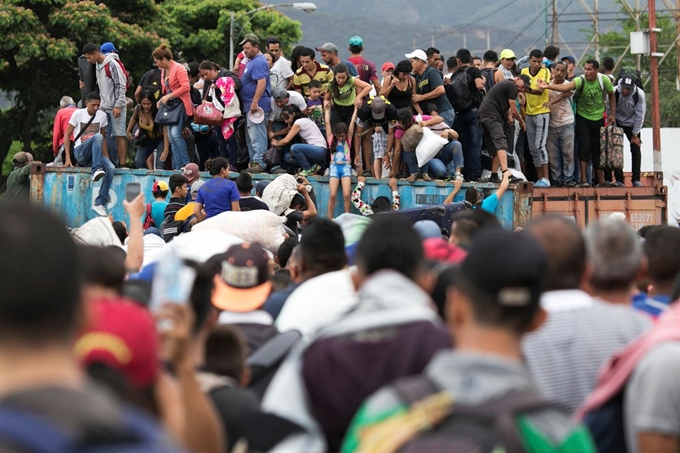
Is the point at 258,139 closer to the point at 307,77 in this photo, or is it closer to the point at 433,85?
the point at 307,77

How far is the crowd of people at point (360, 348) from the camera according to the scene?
2162mm

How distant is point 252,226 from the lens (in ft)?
34.3

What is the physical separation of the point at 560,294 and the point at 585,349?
26cm

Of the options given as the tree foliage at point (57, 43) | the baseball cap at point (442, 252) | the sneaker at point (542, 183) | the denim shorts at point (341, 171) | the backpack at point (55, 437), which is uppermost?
the tree foliage at point (57, 43)

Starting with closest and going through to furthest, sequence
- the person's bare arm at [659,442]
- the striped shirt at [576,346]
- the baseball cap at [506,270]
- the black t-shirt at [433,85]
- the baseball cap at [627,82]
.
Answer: the baseball cap at [506,270], the person's bare arm at [659,442], the striped shirt at [576,346], the black t-shirt at [433,85], the baseball cap at [627,82]

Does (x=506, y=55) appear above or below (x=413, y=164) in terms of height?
above

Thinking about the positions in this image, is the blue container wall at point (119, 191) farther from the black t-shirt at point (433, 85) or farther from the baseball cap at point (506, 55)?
the baseball cap at point (506, 55)

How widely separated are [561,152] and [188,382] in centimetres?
1355

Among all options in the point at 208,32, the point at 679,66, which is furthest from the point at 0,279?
the point at 679,66

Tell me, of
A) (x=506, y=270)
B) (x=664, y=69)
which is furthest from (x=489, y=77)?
(x=664, y=69)

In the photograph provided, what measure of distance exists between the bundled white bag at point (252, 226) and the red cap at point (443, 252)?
462cm

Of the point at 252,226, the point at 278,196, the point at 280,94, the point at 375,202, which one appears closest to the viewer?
the point at 252,226

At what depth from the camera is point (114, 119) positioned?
A: 16156mm

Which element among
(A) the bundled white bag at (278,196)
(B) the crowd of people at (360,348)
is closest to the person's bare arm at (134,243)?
(B) the crowd of people at (360,348)
